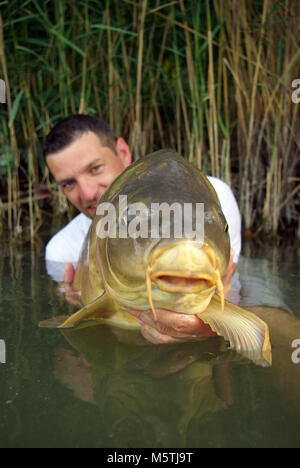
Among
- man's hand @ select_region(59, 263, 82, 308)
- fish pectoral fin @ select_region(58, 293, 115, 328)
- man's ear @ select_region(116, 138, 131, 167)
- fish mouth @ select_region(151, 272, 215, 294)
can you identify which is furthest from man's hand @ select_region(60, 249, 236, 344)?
man's ear @ select_region(116, 138, 131, 167)

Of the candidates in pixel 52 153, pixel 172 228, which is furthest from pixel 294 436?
pixel 52 153

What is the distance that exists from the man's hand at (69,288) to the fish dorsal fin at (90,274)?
194mm

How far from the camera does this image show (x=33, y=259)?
10.8 feet

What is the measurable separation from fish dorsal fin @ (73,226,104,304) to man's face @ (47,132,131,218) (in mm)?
867

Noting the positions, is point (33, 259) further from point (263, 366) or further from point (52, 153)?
point (263, 366)

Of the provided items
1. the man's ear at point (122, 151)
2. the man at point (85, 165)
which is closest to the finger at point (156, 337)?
the man at point (85, 165)

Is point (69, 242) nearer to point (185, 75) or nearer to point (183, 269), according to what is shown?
point (185, 75)

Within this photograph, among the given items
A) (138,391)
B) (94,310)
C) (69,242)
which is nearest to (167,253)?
(138,391)

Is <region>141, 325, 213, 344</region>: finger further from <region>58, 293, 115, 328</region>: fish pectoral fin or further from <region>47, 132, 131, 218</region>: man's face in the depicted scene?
<region>47, 132, 131, 218</region>: man's face

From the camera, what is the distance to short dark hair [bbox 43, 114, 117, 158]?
2855 mm

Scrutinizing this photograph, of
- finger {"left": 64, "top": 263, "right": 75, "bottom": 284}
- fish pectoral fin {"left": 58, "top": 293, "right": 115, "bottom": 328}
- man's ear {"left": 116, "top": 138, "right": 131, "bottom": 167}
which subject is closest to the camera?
fish pectoral fin {"left": 58, "top": 293, "right": 115, "bottom": 328}

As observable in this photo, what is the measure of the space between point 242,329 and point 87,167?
5.62 feet

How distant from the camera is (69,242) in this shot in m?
3.15

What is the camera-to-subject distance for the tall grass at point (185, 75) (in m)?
3.52
